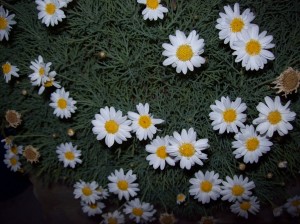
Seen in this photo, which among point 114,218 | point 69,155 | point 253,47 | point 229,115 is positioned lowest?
point 114,218

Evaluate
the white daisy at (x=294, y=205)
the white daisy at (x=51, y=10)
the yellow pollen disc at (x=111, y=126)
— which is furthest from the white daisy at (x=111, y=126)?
the white daisy at (x=294, y=205)

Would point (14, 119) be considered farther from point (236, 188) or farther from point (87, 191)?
point (236, 188)

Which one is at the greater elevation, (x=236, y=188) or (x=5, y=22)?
(x=5, y=22)

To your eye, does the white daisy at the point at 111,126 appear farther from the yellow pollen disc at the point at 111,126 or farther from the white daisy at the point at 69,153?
the white daisy at the point at 69,153

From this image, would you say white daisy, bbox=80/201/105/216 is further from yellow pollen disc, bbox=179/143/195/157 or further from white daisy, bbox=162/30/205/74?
white daisy, bbox=162/30/205/74

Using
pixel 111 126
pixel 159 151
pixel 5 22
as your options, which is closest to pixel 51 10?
pixel 5 22

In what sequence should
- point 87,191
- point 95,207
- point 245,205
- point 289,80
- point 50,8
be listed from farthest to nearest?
point 95,207
point 87,191
point 245,205
point 50,8
point 289,80

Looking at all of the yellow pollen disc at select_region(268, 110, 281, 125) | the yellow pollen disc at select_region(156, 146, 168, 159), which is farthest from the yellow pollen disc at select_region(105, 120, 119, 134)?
the yellow pollen disc at select_region(268, 110, 281, 125)
